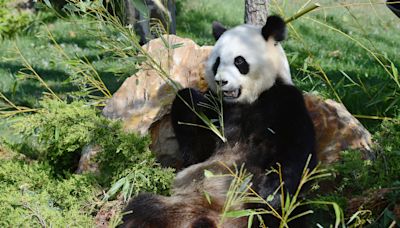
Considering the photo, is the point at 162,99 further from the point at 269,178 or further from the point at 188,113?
the point at 269,178

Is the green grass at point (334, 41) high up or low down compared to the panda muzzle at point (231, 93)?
down

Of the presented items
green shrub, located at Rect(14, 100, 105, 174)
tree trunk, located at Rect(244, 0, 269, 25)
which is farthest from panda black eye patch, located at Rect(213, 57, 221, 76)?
tree trunk, located at Rect(244, 0, 269, 25)

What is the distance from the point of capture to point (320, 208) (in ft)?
12.3

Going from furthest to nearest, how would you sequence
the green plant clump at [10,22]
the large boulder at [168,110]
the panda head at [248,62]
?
the green plant clump at [10,22] → the large boulder at [168,110] → the panda head at [248,62]

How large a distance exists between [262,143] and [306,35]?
5.90 m

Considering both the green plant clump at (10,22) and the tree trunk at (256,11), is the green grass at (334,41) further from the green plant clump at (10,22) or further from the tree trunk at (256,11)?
the green plant clump at (10,22)

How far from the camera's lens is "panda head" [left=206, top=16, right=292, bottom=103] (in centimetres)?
376

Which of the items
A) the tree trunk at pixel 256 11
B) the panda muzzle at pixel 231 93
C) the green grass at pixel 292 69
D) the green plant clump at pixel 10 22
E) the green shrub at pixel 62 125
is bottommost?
the green plant clump at pixel 10 22

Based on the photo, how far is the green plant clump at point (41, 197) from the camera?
3324mm

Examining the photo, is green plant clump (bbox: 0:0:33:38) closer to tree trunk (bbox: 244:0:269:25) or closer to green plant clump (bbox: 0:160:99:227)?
tree trunk (bbox: 244:0:269:25)

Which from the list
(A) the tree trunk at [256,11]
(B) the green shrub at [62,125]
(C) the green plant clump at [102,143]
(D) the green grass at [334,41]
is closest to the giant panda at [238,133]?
(C) the green plant clump at [102,143]

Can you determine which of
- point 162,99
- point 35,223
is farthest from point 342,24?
point 35,223

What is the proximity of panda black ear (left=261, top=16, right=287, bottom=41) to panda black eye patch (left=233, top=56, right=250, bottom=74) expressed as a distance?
0.23 m

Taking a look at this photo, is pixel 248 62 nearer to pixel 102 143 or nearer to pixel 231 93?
pixel 231 93
